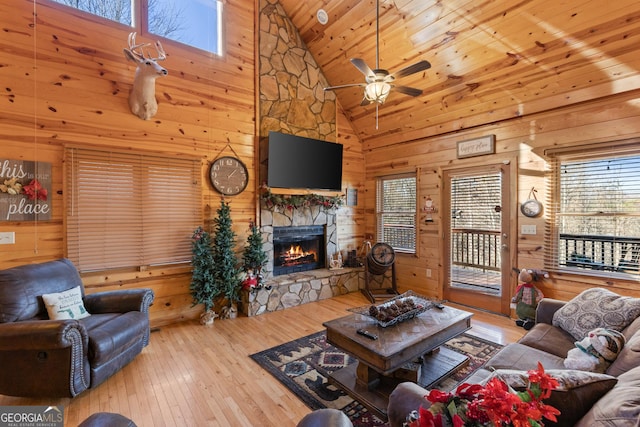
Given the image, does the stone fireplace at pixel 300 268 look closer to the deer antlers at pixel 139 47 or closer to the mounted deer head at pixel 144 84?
the mounted deer head at pixel 144 84

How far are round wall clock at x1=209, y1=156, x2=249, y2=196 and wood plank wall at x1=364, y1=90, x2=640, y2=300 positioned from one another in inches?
107

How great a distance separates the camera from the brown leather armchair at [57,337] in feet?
7.06

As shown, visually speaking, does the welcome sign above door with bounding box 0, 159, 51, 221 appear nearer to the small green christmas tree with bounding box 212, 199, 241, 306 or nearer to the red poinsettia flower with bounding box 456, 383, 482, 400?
the small green christmas tree with bounding box 212, 199, 241, 306

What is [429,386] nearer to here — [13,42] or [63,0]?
[13,42]

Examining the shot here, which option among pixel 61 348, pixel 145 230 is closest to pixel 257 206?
pixel 145 230

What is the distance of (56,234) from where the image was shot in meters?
3.26

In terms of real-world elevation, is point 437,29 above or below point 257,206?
above

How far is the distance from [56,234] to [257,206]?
244cm

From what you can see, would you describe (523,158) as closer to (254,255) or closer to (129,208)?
(254,255)

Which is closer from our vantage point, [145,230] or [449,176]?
[145,230]

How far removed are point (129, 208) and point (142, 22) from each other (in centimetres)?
241

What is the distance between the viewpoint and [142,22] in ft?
12.3

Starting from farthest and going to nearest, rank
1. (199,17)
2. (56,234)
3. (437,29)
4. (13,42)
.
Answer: (199,17) → (437,29) → (56,234) → (13,42)

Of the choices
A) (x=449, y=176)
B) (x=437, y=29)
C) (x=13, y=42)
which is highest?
(x=437, y=29)
